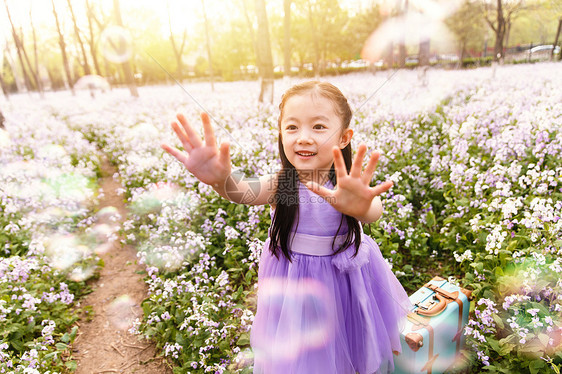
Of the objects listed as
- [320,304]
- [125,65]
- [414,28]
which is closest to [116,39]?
[125,65]

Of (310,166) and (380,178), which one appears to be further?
(380,178)

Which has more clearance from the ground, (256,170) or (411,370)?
(256,170)

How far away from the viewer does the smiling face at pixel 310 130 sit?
74.7 inches

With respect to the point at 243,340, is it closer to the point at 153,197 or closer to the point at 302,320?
the point at 302,320

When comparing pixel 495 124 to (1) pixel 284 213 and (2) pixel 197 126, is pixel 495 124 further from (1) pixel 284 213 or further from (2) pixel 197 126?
(2) pixel 197 126

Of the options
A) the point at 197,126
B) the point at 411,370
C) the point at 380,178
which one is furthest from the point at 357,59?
the point at 411,370

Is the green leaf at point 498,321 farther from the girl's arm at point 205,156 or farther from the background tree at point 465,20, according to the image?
the background tree at point 465,20

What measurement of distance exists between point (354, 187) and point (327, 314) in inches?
35.2

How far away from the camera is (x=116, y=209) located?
6.82 meters

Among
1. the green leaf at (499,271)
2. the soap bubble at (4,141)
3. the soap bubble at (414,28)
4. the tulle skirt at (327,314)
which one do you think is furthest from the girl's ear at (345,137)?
the soap bubble at (414,28)

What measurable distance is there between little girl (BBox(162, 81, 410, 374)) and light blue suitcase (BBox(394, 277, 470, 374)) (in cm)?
30

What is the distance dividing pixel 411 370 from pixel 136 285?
350 centimetres

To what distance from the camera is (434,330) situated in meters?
2.57

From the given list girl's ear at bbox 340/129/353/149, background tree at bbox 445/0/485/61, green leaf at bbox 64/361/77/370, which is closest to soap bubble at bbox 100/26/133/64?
background tree at bbox 445/0/485/61
